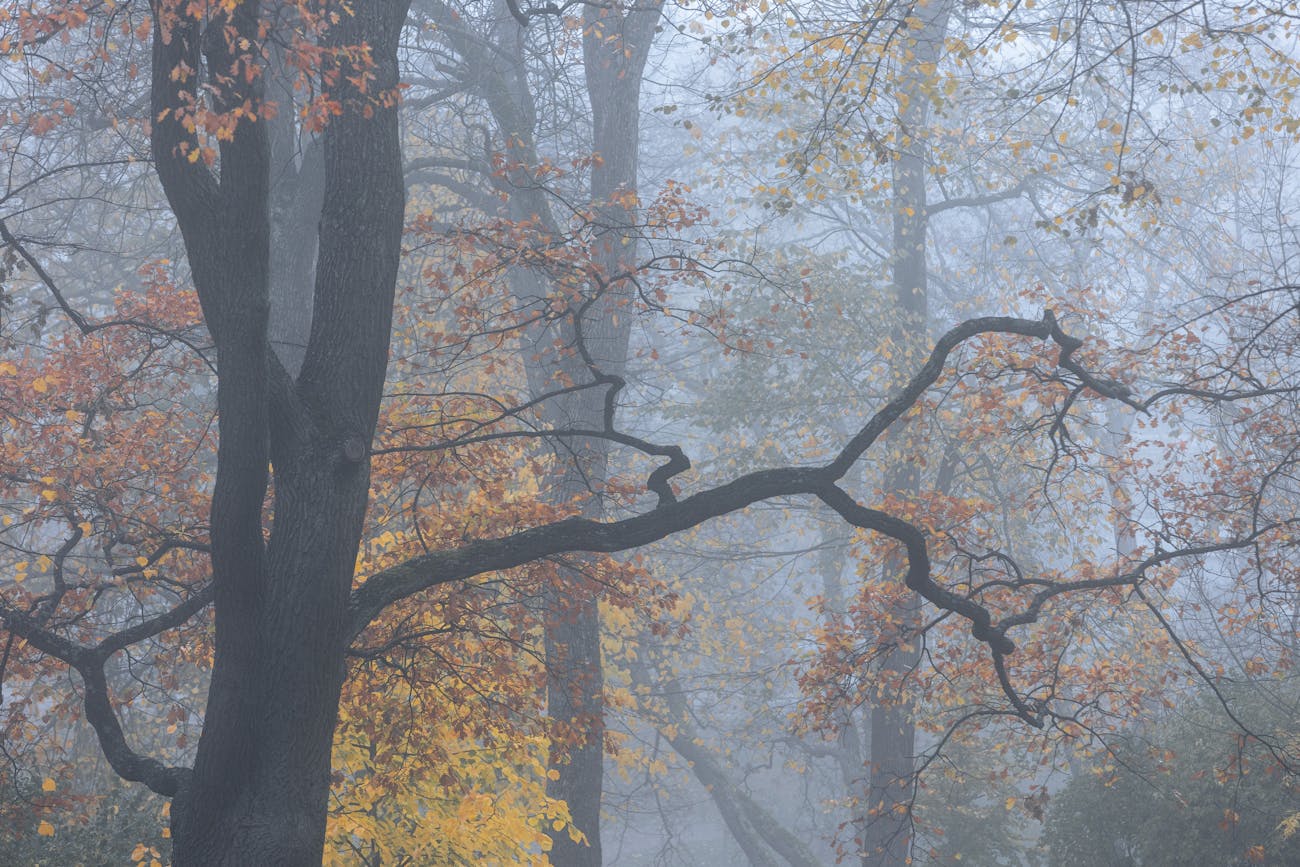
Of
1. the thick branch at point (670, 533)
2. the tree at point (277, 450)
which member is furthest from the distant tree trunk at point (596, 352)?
the tree at point (277, 450)

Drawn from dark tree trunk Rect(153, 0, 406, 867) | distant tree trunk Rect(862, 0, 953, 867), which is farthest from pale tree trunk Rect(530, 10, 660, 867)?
dark tree trunk Rect(153, 0, 406, 867)

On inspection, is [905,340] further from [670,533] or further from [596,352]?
[670,533]

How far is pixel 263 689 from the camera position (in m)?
4.89

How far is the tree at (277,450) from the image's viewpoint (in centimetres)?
475

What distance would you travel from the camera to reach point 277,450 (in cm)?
530

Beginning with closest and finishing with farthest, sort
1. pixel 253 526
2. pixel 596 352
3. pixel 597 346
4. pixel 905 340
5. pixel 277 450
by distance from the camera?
1. pixel 253 526
2. pixel 277 450
3. pixel 596 352
4. pixel 597 346
5. pixel 905 340

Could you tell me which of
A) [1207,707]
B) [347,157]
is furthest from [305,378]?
[1207,707]

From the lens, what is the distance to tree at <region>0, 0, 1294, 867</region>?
475cm

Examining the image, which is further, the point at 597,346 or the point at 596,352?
the point at 597,346

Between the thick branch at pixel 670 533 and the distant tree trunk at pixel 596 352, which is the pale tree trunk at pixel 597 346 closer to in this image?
the distant tree trunk at pixel 596 352

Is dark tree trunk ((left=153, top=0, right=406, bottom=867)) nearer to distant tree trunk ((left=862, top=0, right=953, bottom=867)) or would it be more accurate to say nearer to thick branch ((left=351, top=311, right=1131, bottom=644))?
thick branch ((left=351, top=311, right=1131, bottom=644))

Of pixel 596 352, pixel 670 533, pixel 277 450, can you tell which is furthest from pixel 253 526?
pixel 596 352

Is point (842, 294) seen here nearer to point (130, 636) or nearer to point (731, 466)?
point (731, 466)

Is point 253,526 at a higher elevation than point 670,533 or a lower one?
lower
